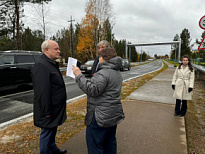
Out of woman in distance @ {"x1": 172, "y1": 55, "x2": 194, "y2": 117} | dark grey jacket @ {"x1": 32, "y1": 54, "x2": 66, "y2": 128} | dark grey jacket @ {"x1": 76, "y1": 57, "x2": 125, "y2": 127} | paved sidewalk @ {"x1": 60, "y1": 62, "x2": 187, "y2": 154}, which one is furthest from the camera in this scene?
woman in distance @ {"x1": 172, "y1": 55, "x2": 194, "y2": 117}

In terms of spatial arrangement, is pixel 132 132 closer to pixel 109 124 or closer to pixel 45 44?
pixel 109 124

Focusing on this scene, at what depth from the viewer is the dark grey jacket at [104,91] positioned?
5.33ft

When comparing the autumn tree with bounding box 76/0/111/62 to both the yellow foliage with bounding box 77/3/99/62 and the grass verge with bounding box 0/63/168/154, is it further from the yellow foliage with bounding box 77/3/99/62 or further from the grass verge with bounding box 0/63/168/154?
the grass verge with bounding box 0/63/168/154

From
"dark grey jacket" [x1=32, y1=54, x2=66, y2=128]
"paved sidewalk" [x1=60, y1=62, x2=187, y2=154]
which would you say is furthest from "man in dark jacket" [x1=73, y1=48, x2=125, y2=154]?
"paved sidewalk" [x1=60, y1=62, x2=187, y2=154]

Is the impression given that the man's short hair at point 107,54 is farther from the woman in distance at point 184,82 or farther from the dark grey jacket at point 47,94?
the woman in distance at point 184,82

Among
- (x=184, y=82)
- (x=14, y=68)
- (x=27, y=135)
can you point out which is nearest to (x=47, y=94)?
(x=27, y=135)

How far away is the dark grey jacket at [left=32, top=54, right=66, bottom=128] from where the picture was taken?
189cm

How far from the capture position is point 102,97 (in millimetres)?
1702

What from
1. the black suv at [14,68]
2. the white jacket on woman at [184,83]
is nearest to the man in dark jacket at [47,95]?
the white jacket on woman at [184,83]

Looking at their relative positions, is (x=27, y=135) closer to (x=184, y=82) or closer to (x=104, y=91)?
(x=104, y=91)

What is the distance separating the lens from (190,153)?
8.30 ft

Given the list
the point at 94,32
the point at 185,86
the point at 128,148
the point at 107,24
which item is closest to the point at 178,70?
the point at 185,86

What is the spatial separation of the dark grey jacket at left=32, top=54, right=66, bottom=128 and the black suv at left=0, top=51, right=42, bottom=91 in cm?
502

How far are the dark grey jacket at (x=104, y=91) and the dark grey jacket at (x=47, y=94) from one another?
0.46 meters
